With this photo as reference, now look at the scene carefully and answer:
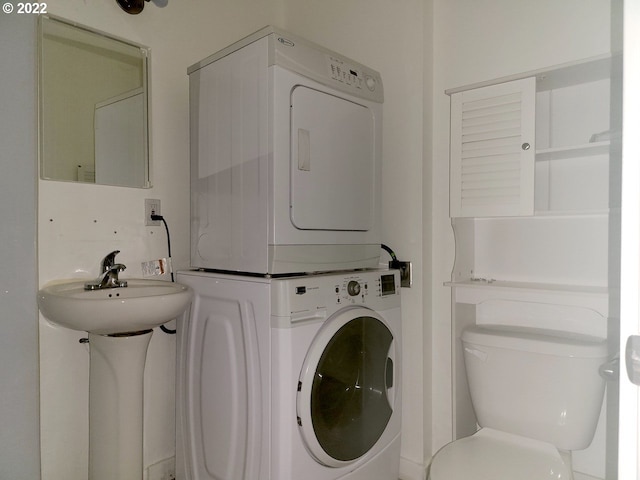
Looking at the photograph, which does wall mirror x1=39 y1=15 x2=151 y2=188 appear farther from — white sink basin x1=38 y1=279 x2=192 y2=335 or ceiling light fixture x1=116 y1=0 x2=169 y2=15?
white sink basin x1=38 y1=279 x2=192 y2=335

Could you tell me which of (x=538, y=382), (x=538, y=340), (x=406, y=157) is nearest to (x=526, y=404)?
(x=538, y=382)

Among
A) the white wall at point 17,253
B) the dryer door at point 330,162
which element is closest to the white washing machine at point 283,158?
the dryer door at point 330,162

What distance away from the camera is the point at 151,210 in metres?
1.81

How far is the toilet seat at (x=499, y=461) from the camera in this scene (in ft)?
4.22

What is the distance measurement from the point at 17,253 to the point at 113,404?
62cm

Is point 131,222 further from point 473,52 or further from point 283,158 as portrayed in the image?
point 473,52

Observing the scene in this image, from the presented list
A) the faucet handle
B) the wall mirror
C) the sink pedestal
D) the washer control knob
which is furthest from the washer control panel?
the wall mirror

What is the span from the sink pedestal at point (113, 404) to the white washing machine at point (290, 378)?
25 centimetres

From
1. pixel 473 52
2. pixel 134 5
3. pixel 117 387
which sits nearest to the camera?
pixel 117 387

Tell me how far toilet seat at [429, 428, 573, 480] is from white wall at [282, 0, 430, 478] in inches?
17.5

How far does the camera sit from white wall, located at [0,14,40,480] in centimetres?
117

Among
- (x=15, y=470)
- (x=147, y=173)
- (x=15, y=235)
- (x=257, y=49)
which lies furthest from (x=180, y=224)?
(x=15, y=470)

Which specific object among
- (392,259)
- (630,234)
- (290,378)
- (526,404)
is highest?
(630,234)

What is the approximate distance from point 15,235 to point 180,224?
2.32 ft
